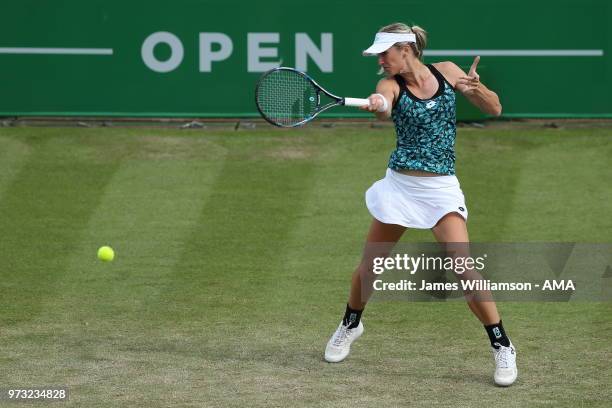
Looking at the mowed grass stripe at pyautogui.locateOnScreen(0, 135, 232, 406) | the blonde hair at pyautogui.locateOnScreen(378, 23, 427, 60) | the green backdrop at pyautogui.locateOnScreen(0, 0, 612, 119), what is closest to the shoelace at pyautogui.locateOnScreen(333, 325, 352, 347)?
the mowed grass stripe at pyautogui.locateOnScreen(0, 135, 232, 406)

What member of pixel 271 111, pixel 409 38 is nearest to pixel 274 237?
pixel 271 111

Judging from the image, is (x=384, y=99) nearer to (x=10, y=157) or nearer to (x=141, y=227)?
(x=141, y=227)

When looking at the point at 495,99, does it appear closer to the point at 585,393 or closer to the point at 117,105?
the point at 585,393

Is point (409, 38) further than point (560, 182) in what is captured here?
No

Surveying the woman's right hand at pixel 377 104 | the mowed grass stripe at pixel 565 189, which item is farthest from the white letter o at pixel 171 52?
the woman's right hand at pixel 377 104

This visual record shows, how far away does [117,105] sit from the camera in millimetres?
13789

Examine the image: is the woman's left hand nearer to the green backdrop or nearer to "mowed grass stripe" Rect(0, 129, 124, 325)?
"mowed grass stripe" Rect(0, 129, 124, 325)

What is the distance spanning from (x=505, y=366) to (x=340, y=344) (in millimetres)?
1095

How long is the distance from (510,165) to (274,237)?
10.1 feet

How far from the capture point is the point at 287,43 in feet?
44.4

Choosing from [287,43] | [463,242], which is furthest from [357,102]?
[287,43]

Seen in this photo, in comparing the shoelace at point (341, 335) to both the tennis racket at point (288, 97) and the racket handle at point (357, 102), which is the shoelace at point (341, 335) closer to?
the tennis racket at point (288, 97)

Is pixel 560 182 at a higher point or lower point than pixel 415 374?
lower

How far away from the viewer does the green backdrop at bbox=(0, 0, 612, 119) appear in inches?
532
